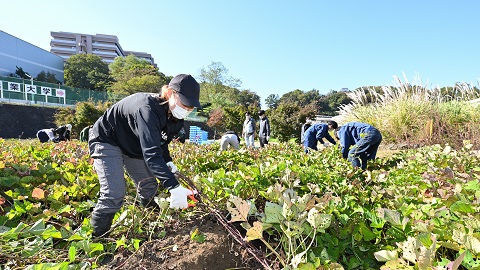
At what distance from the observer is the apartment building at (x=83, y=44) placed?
9544 cm

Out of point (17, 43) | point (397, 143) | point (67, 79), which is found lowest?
point (397, 143)

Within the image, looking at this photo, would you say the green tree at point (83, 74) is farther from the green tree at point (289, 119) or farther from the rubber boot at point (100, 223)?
the rubber boot at point (100, 223)

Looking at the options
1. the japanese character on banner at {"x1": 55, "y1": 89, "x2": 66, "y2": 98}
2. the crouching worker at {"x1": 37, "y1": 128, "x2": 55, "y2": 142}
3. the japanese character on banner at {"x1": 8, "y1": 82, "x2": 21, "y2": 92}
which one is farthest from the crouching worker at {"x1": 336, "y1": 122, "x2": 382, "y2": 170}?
the japanese character on banner at {"x1": 55, "y1": 89, "x2": 66, "y2": 98}

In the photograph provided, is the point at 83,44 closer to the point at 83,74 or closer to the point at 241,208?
the point at 83,74

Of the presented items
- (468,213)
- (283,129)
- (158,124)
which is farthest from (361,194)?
(283,129)

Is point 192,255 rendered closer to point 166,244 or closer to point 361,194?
point 166,244

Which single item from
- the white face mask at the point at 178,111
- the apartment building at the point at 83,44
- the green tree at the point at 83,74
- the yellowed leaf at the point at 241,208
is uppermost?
the apartment building at the point at 83,44

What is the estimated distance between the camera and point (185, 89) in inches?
85.3

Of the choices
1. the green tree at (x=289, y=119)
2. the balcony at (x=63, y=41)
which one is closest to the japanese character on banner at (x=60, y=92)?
the green tree at (x=289, y=119)

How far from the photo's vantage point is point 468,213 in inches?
60.6

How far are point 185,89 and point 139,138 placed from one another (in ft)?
1.65

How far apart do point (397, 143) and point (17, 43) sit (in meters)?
63.9

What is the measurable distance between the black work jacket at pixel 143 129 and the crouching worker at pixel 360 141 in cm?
350

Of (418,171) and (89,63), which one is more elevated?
(89,63)
